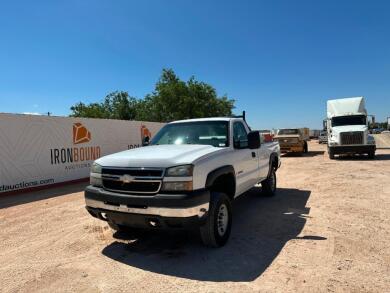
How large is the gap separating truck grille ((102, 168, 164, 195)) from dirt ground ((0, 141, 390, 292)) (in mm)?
997

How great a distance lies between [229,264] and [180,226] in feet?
2.73

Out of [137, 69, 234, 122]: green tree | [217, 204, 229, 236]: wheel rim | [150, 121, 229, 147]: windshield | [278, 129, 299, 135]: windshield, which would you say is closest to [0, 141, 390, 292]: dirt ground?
[217, 204, 229, 236]: wheel rim

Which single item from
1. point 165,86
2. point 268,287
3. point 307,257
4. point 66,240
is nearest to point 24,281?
point 66,240

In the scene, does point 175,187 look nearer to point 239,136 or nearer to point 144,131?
point 239,136

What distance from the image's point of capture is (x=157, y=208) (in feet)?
13.1

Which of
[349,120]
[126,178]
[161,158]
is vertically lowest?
[126,178]

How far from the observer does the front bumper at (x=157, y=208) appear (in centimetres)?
396

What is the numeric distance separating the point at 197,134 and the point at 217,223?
1.74 m

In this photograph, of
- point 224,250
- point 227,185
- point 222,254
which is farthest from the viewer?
point 227,185

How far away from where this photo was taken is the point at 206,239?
15.1ft

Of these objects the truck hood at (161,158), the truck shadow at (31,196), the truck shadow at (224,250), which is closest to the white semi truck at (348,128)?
the truck shadow at (224,250)

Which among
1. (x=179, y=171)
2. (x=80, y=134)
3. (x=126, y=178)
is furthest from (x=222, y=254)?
(x=80, y=134)

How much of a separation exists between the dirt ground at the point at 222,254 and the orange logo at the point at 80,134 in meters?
6.20

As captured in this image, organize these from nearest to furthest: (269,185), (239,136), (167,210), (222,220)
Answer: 1. (167,210)
2. (222,220)
3. (239,136)
4. (269,185)
